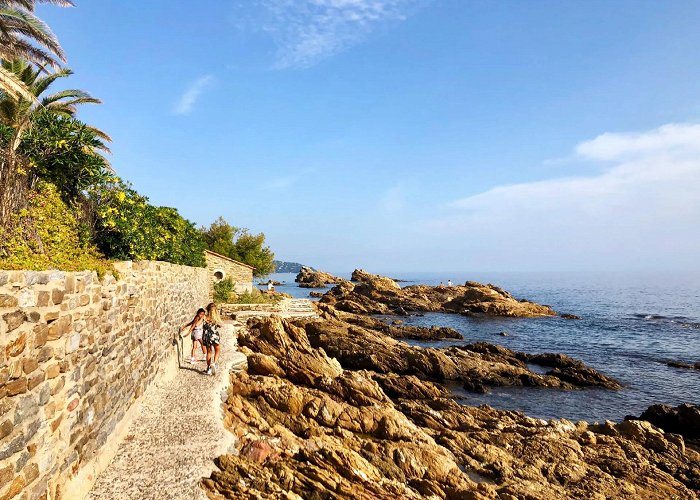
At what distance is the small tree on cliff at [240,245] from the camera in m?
46.2

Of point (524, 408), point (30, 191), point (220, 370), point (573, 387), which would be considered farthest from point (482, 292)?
point (30, 191)

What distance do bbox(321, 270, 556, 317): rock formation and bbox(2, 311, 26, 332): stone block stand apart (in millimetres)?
46587

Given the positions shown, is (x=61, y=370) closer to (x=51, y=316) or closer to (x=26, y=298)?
(x=51, y=316)

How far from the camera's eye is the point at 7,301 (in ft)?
14.2

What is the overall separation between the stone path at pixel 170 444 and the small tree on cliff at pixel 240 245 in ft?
114

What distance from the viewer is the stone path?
672 cm

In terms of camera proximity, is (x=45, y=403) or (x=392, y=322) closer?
(x=45, y=403)

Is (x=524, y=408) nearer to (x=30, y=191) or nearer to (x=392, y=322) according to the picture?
(x=30, y=191)

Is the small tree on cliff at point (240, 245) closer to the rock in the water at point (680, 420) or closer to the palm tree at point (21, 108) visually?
the palm tree at point (21, 108)

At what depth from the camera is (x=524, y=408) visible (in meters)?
19.0

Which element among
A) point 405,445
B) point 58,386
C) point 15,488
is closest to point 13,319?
point 58,386

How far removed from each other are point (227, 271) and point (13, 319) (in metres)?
29.5

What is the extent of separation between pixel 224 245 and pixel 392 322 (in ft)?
70.2

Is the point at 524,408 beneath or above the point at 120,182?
beneath
